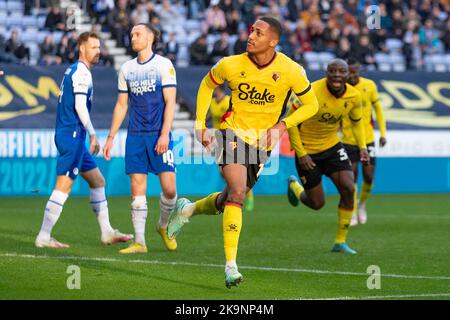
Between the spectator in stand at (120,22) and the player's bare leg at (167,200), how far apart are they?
50.2 ft

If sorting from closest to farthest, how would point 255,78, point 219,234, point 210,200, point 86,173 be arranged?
1. point 255,78
2. point 210,200
3. point 86,173
4. point 219,234

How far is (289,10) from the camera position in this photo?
31.4 metres

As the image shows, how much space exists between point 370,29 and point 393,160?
540 cm

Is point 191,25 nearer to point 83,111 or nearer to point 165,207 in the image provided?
point 83,111

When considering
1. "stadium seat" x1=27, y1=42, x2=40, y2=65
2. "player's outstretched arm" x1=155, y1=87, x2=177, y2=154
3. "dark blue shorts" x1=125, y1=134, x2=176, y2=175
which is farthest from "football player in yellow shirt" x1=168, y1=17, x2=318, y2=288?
"stadium seat" x1=27, y1=42, x2=40, y2=65

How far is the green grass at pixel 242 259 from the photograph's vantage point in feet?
30.2

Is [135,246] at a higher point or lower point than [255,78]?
lower

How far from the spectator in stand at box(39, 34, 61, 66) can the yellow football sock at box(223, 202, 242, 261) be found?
1660cm

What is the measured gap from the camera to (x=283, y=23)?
99.3 ft

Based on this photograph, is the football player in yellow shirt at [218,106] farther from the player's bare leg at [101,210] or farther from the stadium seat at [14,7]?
the stadium seat at [14,7]

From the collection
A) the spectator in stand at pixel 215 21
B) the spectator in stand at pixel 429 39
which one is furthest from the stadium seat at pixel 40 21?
the spectator in stand at pixel 429 39

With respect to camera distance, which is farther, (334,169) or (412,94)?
(412,94)

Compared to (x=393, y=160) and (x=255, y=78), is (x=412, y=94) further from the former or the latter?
(x=255, y=78)

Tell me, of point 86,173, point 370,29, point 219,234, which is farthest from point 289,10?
point 86,173
